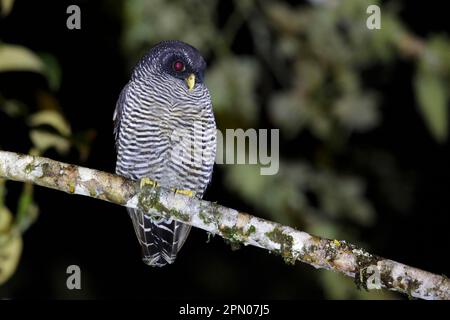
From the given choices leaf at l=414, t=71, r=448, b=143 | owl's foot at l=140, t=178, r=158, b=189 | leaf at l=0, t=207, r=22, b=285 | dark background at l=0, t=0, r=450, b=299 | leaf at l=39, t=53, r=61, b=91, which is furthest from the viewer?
dark background at l=0, t=0, r=450, b=299

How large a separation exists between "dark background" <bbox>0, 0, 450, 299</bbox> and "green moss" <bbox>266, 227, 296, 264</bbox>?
4129 millimetres

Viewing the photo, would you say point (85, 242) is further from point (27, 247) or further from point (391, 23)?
point (391, 23)

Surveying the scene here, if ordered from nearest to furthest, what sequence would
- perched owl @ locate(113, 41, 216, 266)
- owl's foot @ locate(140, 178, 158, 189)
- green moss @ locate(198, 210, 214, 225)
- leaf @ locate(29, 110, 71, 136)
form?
1. green moss @ locate(198, 210, 214, 225)
2. owl's foot @ locate(140, 178, 158, 189)
3. perched owl @ locate(113, 41, 216, 266)
4. leaf @ locate(29, 110, 71, 136)

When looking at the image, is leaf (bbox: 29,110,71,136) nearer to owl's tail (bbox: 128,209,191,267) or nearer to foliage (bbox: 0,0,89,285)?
foliage (bbox: 0,0,89,285)

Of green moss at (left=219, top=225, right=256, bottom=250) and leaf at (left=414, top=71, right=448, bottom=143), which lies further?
leaf at (left=414, top=71, right=448, bottom=143)

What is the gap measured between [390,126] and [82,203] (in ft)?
14.8

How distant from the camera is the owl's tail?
4723 mm

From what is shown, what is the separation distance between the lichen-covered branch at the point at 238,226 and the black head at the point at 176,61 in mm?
889

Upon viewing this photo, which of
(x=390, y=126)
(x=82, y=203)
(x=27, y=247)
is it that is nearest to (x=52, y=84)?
(x=82, y=203)

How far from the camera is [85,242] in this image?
9.86 metres

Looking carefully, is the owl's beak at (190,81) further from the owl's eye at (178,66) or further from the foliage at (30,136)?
the foliage at (30,136)

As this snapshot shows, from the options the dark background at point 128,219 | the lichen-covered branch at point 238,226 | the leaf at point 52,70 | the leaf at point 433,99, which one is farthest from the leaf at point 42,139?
the leaf at point 433,99

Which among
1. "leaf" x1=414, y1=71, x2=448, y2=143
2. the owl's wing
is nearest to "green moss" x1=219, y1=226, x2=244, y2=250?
the owl's wing

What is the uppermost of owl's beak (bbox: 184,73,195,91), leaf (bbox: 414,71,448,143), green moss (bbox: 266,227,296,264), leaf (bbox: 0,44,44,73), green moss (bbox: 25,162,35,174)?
leaf (bbox: 414,71,448,143)
